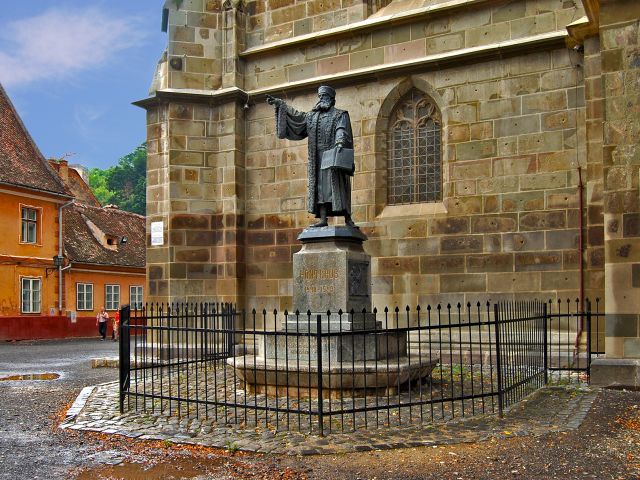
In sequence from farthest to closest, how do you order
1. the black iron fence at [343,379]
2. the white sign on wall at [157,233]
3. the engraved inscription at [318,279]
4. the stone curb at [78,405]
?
the white sign on wall at [157,233], the engraved inscription at [318,279], the stone curb at [78,405], the black iron fence at [343,379]

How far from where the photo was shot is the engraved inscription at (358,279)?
30.6 ft

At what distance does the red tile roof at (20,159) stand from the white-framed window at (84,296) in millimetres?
4262

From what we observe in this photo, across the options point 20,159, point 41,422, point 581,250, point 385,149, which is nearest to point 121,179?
point 20,159

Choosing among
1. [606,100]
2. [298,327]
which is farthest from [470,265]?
[298,327]

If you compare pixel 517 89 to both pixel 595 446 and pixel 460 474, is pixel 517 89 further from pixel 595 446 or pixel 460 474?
pixel 460 474

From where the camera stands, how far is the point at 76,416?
27.0 ft

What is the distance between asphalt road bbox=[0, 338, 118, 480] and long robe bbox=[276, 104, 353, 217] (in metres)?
4.39

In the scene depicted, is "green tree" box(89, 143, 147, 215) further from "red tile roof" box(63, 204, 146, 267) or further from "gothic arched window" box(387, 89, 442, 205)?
"gothic arched window" box(387, 89, 442, 205)

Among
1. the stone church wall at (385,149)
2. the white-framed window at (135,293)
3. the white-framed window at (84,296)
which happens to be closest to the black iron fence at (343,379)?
the stone church wall at (385,149)

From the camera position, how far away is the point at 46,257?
95.9 ft

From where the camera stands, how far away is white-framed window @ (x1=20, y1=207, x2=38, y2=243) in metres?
28.1

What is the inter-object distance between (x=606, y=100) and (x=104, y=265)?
26453 mm

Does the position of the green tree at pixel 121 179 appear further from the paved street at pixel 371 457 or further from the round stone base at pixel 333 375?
the paved street at pixel 371 457

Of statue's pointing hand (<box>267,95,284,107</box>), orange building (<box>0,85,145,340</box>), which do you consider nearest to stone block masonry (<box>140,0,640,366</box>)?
statue's pointing hand (<box>267,95,284,107</box>)
